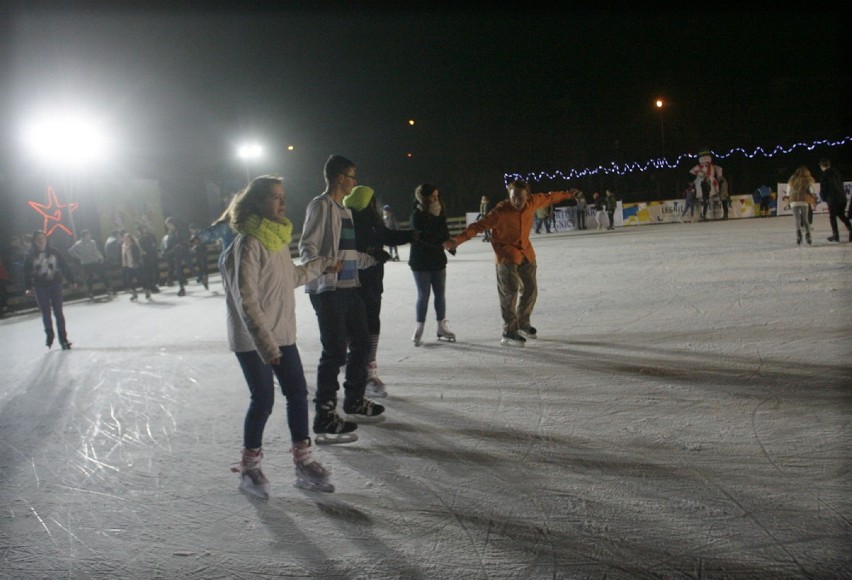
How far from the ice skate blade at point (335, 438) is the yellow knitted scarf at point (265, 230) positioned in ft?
4.18

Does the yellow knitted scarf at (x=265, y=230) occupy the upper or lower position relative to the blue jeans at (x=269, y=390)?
upper

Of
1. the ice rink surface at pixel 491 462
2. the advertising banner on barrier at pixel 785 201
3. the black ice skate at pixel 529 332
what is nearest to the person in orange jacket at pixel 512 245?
the black ice skate at pixel 529 332

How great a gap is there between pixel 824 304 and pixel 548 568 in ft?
19.2

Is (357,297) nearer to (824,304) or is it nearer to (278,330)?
(278,330)

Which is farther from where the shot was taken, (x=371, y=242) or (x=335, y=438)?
(x=371, y=242)

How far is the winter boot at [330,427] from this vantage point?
3.90 m

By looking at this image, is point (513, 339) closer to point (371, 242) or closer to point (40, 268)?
point (371, 242)

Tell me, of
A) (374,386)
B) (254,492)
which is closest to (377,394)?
(374,386)

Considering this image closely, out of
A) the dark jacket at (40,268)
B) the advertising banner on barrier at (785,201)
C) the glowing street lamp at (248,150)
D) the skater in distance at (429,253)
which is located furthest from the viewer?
the advertising banner on barrier at (785,201)

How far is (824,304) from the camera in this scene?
6.87m

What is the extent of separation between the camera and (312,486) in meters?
3.23

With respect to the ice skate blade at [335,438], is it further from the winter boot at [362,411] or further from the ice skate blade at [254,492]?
the ice skate blade at [254,492]

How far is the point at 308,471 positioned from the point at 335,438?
63cm

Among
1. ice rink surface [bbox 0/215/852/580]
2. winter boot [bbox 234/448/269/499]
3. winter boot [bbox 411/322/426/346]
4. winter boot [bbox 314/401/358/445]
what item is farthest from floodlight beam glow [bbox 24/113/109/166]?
winter boot [bbox 234/448/269/499]
